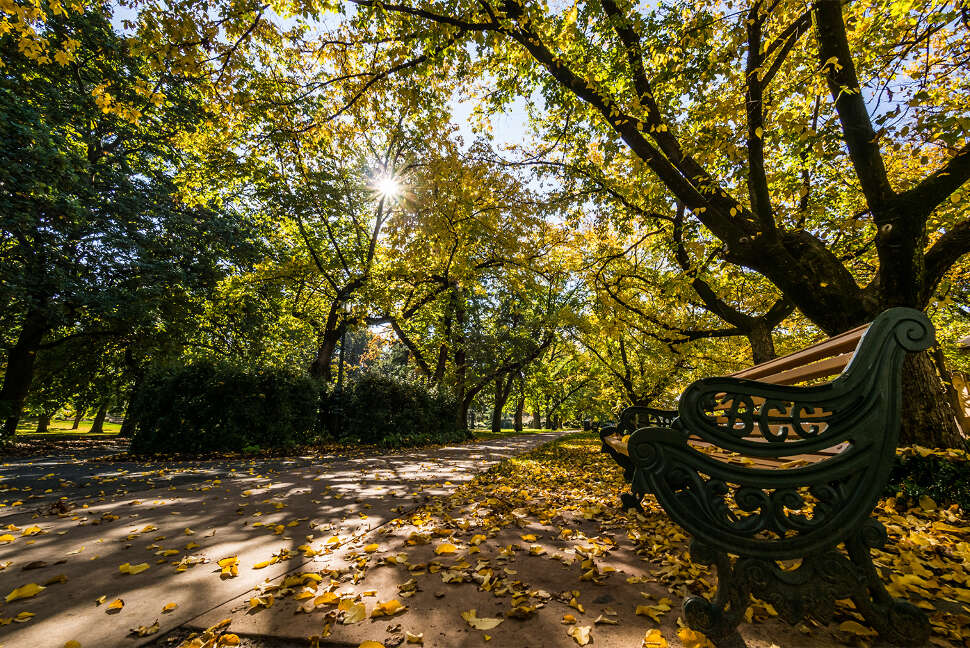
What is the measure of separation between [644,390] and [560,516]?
532 inches

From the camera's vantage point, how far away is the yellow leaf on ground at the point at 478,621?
1.56m

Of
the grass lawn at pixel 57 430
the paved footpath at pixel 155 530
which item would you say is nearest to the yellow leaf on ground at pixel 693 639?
the paved footpath at pixel 155 530

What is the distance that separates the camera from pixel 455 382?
1530 cm

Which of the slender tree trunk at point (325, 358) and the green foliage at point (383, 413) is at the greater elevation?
the slender tree trunk at point (325, 358)

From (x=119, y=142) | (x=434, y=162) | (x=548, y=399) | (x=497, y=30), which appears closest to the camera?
(x=497, y=30)

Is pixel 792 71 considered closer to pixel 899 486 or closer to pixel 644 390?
pixel 899 486

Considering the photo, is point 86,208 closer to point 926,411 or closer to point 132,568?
point 132,568

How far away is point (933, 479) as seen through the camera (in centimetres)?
307

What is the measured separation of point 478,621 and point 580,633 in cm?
43

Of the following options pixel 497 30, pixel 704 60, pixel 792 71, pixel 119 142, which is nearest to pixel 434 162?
pixel 497 30

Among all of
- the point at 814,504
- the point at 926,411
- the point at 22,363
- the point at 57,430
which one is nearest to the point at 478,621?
the point at 814,504

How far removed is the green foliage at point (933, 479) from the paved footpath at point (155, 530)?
4.37 meters

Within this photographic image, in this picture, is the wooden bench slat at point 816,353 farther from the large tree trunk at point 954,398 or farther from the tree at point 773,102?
the large tree trunk at point 954,398

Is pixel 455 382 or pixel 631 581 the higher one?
pixel 455 382
